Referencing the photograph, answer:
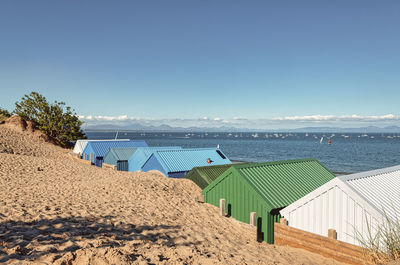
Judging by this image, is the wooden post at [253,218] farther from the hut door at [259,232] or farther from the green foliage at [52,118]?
the green foliage at [52,118]

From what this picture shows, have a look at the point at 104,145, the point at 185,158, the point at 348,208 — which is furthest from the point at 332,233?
the point at 104,145

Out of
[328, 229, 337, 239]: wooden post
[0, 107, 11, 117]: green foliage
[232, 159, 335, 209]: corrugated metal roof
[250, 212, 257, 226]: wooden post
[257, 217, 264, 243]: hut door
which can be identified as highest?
[0, 107, 11, 117]: green foliage

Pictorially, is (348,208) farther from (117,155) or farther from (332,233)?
(117,155)

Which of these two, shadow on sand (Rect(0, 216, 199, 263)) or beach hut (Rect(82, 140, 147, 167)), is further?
beach hut (Rect(82, 140, 147, 167))

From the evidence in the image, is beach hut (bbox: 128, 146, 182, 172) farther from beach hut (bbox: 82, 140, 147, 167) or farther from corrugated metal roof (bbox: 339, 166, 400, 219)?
corrugated metal roof (bbox: 339, 166, 400, 219)

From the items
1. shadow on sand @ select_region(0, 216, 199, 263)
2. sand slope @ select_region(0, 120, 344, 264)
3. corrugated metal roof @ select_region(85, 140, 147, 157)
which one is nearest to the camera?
shadow on sand @ select_region(0, 216, 199, 263)

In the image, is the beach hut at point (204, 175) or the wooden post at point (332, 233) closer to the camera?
the wooden post at point (332, 233)

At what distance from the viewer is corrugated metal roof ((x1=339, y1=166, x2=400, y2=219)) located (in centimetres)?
855

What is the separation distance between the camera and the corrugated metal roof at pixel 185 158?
21.6 m

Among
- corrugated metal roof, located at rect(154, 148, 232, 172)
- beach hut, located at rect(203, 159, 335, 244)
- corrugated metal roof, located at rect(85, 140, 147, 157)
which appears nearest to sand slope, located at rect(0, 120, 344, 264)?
beach hut, located at rect(203, 159, 335, 244)

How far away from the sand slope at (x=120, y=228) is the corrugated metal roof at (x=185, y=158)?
4.90 metres

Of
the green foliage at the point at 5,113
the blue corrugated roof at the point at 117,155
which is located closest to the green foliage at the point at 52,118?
the green foliage at the point at 5,113

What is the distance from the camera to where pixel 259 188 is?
1134 cm

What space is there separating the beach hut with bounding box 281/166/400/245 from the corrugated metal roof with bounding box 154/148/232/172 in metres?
12.9
